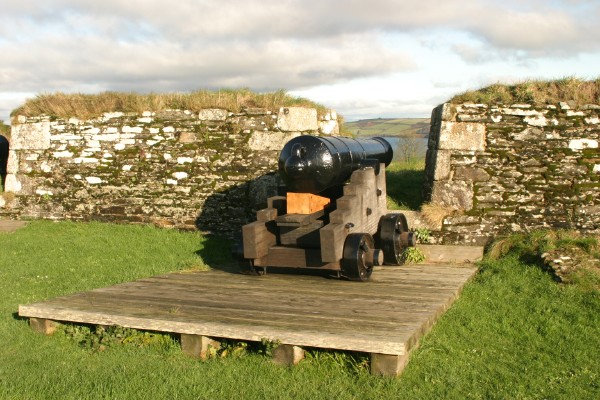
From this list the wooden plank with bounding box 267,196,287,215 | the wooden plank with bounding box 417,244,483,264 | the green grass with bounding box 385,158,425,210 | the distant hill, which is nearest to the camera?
the wooden plank with bounding box 267,196,287,215

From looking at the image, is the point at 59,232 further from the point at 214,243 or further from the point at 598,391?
the point at 598,391

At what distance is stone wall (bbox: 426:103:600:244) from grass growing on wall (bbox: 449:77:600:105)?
110 millimetres

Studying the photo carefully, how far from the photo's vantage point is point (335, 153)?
22.9 feet

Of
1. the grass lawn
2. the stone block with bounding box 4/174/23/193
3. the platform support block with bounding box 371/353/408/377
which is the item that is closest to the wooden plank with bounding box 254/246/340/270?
the grass lawn

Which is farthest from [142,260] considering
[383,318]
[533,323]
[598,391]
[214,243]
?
[598,391]

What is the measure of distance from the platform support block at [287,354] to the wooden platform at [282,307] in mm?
46

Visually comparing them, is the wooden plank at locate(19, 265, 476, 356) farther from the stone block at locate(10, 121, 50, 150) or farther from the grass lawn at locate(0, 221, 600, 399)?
the stone block at locate(10, 121, 50, 150)

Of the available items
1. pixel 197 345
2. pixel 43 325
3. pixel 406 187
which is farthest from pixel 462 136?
pixel 43 325

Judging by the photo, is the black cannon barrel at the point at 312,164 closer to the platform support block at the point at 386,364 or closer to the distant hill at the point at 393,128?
the platform support block at the point at 386,364

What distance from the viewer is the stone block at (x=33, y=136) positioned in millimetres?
10844

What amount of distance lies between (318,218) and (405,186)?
350 cm

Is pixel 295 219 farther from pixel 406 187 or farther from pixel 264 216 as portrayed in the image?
pixel 406 187

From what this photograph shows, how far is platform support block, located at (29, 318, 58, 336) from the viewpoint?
5648 mm

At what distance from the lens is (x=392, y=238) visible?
304 inches
